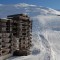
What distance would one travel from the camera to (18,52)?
805cm

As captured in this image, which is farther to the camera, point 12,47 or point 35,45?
point 35,45

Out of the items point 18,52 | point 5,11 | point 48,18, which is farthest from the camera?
point 5,11

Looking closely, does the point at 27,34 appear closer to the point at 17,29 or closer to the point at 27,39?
the point at 27,39

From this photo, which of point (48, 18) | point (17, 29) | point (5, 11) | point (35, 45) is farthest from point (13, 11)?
point (17, 29)

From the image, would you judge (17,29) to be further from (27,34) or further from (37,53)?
(37,53)

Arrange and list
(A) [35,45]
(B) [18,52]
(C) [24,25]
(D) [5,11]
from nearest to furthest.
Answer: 1. (B) [18,52]
2. (C) [24,25]
3. (A) [35,45]
4. (D) [5,11]

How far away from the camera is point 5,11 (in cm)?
2162

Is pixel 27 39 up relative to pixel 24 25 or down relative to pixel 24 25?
down

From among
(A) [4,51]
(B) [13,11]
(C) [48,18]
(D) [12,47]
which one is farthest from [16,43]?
(B) [13,11]

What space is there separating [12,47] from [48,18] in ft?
41.9

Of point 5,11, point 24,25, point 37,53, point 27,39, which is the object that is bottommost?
point 37,53

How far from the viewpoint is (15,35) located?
27.0 ft

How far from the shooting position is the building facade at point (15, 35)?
7.34m

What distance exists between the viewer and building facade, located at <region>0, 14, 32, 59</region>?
24.1 feet
